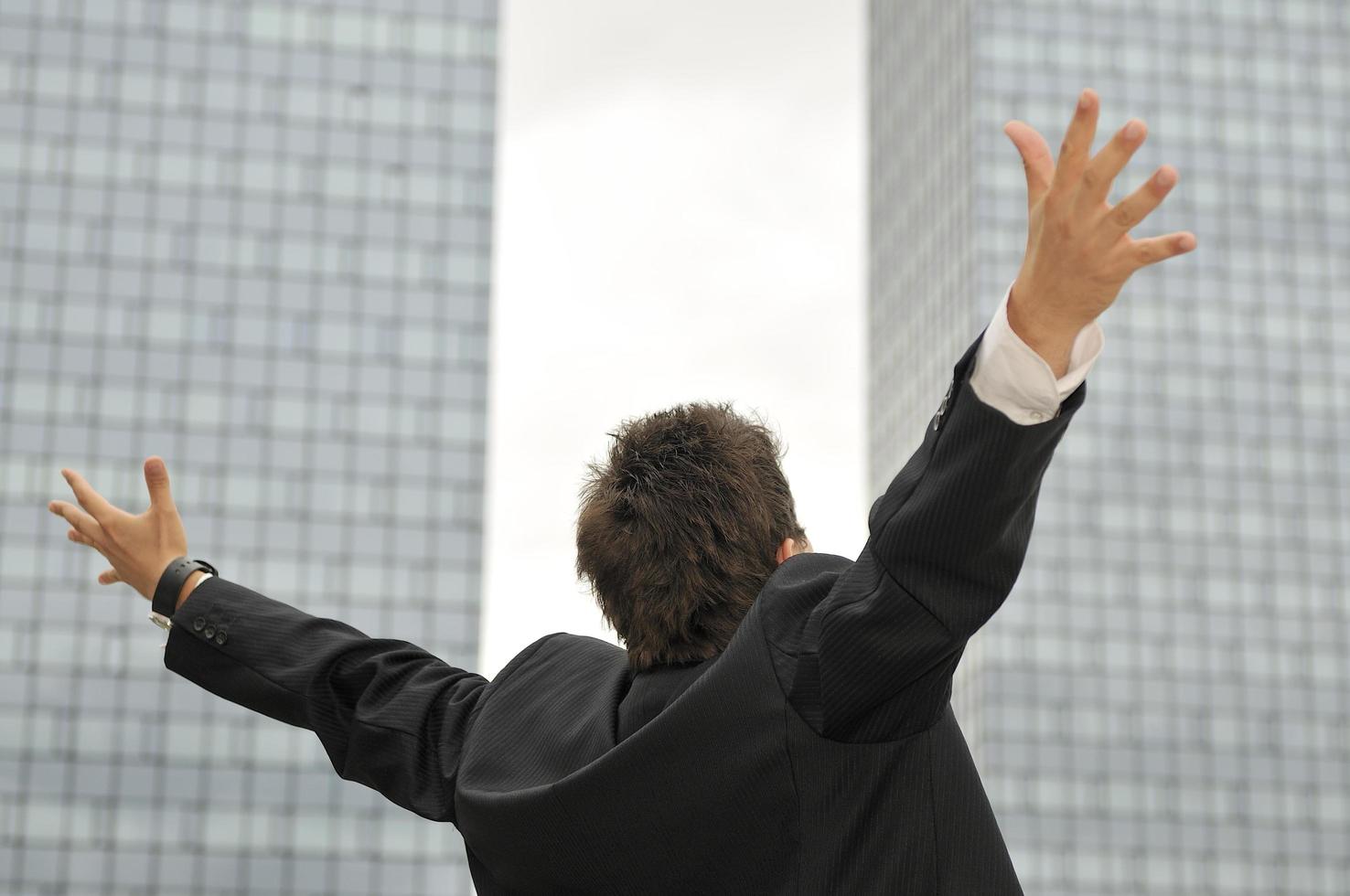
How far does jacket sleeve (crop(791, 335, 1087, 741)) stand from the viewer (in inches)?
93.2

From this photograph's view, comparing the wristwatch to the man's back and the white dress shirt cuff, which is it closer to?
the man's back

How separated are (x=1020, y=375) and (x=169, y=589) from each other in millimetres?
2141

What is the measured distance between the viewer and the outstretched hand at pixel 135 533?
12.1 feet

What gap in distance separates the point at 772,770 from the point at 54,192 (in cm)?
7369

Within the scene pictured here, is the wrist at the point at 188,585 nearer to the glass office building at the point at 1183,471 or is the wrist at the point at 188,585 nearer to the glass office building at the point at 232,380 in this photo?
the glass office building at the point at 232,380

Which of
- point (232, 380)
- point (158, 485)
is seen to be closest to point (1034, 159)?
point (158, 485)

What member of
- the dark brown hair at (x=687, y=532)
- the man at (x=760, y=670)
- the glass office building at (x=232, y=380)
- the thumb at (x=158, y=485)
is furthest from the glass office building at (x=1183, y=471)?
the dark brown hair at (x=687, y=532)

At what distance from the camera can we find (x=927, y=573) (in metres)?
2.40

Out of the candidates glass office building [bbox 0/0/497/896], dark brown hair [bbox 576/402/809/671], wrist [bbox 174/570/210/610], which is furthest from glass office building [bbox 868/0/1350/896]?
dark brown hair [bbox 576/402/809/671]

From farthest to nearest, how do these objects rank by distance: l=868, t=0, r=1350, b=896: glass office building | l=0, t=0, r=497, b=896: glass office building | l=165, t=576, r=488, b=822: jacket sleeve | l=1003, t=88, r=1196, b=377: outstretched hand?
1. l=868, t=0, r=1350, b=896: glass office building
2. l=0, t=0, r=497, b=896: glass office building
3. l=165, t=576, r=488, b=822: jacket sleeve
4. l=1003, t=88, r=1196, b=377: outstretched hand

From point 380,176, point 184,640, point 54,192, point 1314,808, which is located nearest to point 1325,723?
point 1314,808

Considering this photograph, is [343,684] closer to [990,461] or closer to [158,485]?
[158,485]

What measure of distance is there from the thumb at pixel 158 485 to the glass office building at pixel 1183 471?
80.3 meters

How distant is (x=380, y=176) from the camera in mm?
74500
